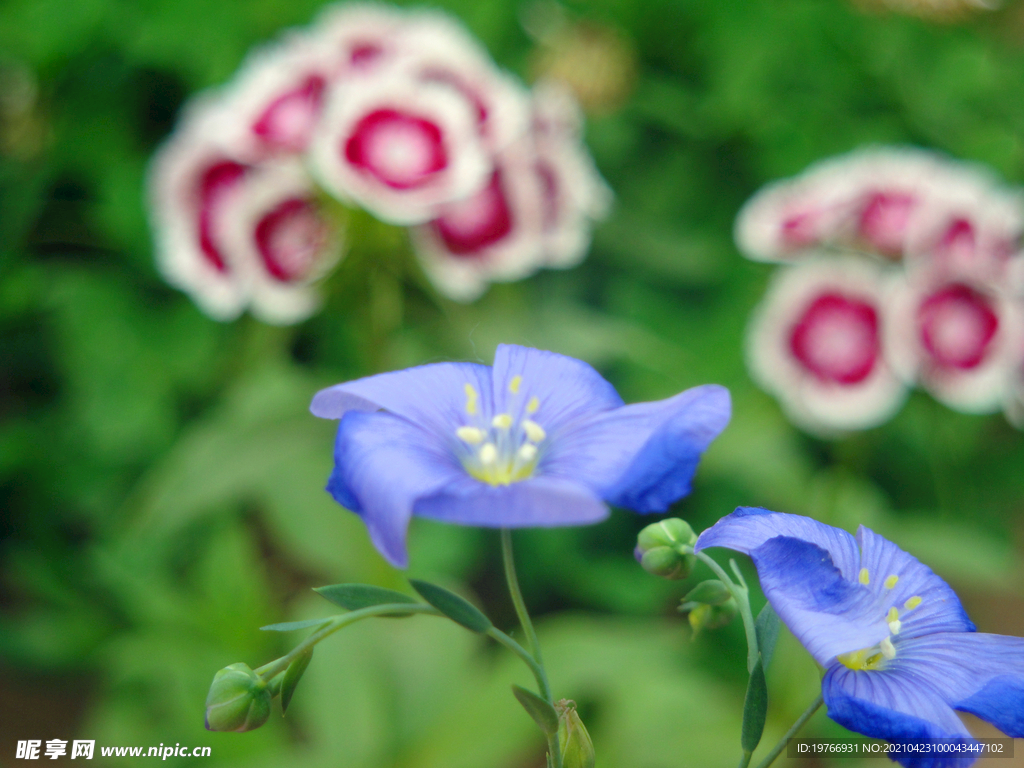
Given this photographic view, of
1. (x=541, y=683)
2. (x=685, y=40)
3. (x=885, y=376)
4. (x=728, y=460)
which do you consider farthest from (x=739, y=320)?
(x=541, y=683)

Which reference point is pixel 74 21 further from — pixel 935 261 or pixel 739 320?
pixel 935 261

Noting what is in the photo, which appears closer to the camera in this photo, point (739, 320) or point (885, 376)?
point (885, 376)

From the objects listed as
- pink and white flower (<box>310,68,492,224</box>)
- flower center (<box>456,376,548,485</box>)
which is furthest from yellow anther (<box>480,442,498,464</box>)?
pink and white flower (<box>310,68,492,224</box>)

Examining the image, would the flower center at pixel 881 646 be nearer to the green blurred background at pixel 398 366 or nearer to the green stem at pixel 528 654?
the green stem at pixel 528 654

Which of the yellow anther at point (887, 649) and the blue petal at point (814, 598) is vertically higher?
the blue petal at point (814, 598)

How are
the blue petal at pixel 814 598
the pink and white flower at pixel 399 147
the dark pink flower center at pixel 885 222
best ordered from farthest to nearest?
the dark pink flower center at pixel 885 222 → the pink and white flower at pixel 399 147 → the blue petal at pixel 814 598

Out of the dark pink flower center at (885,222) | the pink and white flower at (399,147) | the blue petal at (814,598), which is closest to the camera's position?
the blue petal at (814,598)

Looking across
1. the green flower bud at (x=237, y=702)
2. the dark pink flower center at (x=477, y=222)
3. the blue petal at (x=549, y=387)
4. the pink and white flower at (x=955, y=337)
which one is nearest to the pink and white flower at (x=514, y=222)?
the dark pink flower center at (x=477, y=222)
